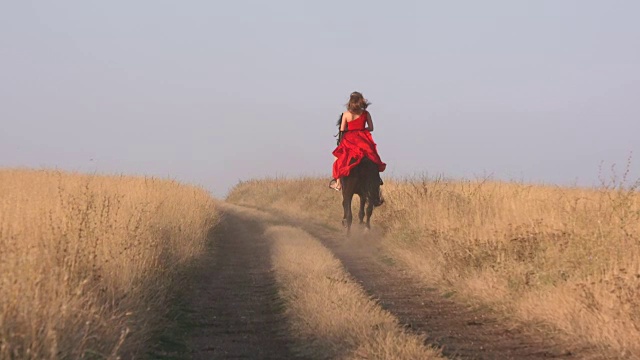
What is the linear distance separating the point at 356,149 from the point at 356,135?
331 millimetres

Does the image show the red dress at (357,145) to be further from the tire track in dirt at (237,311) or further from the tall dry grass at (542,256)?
the tire track in dirt at (237,311)

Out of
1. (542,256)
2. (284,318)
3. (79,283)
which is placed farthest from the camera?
(542,256)

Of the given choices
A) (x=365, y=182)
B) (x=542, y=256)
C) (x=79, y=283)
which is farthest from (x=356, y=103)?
(x=79, y=283)

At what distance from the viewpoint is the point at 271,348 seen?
5.89 meters

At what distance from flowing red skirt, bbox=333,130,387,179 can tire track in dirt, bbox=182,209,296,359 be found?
3.27m

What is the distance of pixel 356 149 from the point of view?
1473 centimetres

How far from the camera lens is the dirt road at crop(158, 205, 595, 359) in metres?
5.80

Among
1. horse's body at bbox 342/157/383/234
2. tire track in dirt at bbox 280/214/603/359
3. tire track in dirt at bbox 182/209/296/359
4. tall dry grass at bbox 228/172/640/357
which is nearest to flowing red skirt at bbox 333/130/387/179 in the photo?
horse's body at bbox 342/157/383/234

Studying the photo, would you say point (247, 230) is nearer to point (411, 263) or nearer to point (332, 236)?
point (332, 236)

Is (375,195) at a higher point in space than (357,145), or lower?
lower

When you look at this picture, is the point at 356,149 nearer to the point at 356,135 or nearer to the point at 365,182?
the point at 356,135

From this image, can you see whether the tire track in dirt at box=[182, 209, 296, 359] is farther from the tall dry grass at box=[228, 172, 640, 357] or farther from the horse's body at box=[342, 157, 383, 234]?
the horse's body at box=[342, 157, 383, 234]

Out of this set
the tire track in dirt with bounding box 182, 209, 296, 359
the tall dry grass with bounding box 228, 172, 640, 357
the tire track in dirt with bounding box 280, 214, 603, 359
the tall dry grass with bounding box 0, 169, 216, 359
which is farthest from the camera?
the tall dry grass with bounding box 228, 172, 640, 357

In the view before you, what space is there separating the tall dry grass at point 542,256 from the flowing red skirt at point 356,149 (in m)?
1.83
